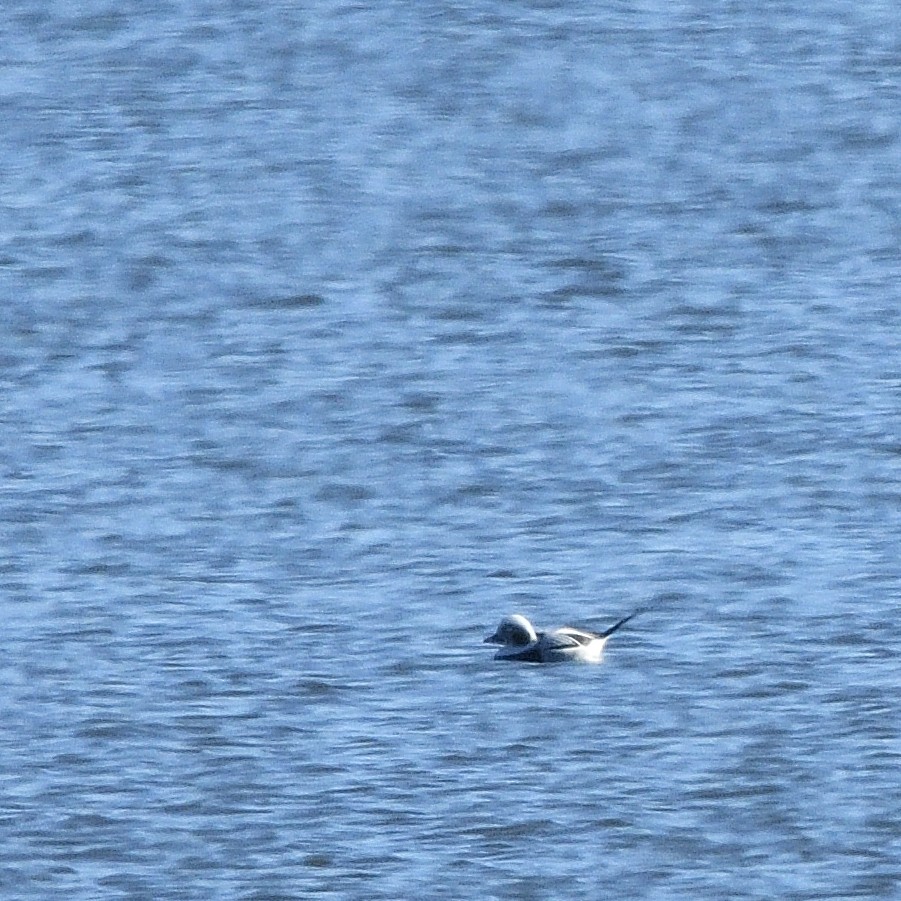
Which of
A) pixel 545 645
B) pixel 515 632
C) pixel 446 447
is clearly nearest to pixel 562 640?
pixel 545 645

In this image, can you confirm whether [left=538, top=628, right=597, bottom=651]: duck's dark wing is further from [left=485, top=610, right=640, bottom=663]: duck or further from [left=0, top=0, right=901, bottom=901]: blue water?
[left=0, top=0, right=901, bottom=901]: blue water

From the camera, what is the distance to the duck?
36.9ft

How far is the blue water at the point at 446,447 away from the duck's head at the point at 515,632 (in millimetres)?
122

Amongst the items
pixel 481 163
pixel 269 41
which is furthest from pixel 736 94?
pixel 269 41

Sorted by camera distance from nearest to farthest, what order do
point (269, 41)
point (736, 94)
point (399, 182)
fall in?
point (399, 182)
point (736, 94)
point (269, 41)

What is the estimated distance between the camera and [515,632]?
11.3 metres

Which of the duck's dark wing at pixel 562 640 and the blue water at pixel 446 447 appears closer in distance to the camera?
the blue water at pixel 446 447

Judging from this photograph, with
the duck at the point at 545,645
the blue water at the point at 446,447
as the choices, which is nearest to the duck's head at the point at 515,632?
the duck at the point at 545,645

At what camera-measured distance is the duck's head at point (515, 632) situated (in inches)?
Result: 443

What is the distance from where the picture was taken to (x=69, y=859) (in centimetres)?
970

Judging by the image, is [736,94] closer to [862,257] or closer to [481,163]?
[481,163]

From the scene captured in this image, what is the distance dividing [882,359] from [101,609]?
15.6 feet

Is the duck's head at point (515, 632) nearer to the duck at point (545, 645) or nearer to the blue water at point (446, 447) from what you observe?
the duck at point (545, 645)

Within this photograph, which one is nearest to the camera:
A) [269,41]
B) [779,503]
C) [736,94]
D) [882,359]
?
[779,503]
